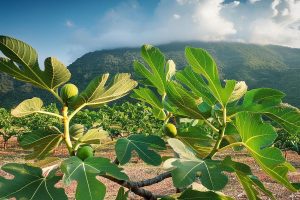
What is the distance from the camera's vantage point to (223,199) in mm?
966

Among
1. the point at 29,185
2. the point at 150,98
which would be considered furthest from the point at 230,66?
the point at 29,185

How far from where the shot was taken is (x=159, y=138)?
3.14ft

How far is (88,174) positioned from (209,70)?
0.38 metres

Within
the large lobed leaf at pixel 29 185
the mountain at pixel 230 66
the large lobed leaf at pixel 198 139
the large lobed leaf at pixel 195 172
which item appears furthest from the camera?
the mountain at pixel 230 66

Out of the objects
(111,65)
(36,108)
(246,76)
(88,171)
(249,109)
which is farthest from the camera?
(111,65)

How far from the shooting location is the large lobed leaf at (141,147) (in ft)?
2.89

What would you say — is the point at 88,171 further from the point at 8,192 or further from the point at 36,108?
the point at 36,108

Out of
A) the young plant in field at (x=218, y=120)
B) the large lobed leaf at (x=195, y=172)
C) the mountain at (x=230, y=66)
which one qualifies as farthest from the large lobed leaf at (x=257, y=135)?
the mountain at (x=230, y=66)

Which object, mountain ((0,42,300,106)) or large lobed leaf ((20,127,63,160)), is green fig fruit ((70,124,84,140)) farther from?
mountain ((0,42,300,106))

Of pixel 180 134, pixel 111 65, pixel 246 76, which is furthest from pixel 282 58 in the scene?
pixel 180 134

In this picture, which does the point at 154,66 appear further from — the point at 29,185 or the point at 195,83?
the point at 29,185

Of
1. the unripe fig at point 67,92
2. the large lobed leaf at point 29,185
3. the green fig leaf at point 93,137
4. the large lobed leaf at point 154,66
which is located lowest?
the large lobed leaf at point 29,185

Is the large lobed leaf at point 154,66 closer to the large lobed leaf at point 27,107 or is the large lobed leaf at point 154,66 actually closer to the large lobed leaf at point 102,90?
the large lobed leaf at point 102,90

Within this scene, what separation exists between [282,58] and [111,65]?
180 feet
